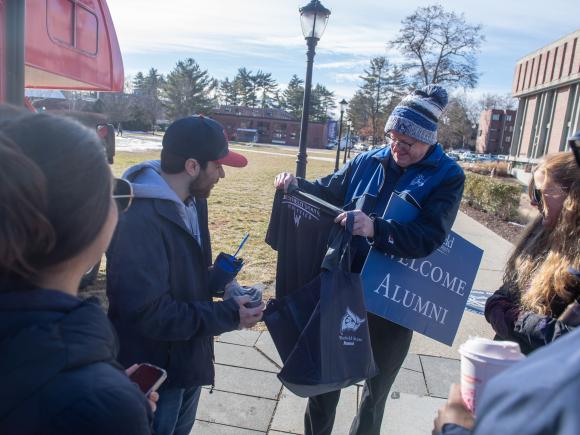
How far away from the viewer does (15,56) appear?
7.58 ft

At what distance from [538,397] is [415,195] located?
1990 mm

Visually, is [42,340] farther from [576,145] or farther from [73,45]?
[73,45]

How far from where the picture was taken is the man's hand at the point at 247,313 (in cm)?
205

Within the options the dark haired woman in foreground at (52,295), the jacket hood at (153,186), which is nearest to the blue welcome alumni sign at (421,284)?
the jacket hood at (153,186)

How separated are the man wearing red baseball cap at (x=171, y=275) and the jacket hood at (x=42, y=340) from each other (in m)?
0.77

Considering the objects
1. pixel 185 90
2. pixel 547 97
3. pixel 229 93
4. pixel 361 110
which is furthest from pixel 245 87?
pixel 547 97

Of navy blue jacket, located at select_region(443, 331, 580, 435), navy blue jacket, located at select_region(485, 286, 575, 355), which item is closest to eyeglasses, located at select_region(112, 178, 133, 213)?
navy blue jacket, located at select_region(443, 331, 580, 435)

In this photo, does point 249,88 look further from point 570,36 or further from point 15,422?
point 15,422

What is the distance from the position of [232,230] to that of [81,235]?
844cm

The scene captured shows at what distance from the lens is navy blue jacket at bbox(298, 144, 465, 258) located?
246 cm

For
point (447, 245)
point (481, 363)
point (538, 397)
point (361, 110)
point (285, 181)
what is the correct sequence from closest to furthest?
point (538, 397)
point (481, 363)
point (285, 181)
point (447, 245)
point (361, 110)

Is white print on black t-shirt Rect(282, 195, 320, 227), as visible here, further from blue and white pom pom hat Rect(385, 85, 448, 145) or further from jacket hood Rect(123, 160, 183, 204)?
jacket hood Rect(123, 160, 183, 204)

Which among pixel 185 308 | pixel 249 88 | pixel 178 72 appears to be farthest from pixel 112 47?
pixel 249 88

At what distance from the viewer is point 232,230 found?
371 inches
